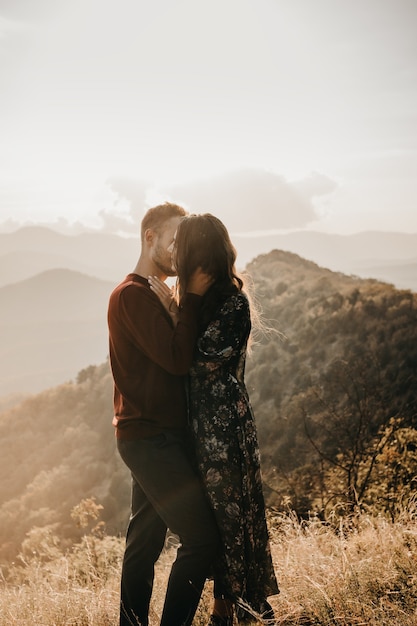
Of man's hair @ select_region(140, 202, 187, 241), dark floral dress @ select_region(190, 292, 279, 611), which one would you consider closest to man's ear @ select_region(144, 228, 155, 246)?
man's hair @ select_region(140, 202, 187, 241)

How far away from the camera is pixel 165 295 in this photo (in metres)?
2.73

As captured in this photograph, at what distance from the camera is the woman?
2.61 m

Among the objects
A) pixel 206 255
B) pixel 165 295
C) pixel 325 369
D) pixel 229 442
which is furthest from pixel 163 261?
pixel 325 369

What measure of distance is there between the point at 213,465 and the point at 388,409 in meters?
11.7

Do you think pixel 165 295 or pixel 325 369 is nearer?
pixel 165 295

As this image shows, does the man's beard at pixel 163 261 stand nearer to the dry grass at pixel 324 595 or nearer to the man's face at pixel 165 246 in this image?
the man's face at pixel 165 246

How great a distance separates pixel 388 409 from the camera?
13.2 metres

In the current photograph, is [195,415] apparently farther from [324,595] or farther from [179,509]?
[324,595]

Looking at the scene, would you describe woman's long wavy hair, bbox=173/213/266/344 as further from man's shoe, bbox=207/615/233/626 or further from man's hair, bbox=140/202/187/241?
man's shoe, bbox=207/615/233/626

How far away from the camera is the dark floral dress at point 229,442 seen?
263 centimetres

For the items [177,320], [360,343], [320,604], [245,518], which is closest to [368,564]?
[320,604]

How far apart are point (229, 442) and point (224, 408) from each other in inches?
7.0

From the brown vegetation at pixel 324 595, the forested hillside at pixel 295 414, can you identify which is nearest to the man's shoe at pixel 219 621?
the brown vegetation at pixel 324 595

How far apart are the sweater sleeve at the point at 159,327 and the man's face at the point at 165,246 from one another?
0.79 feet
